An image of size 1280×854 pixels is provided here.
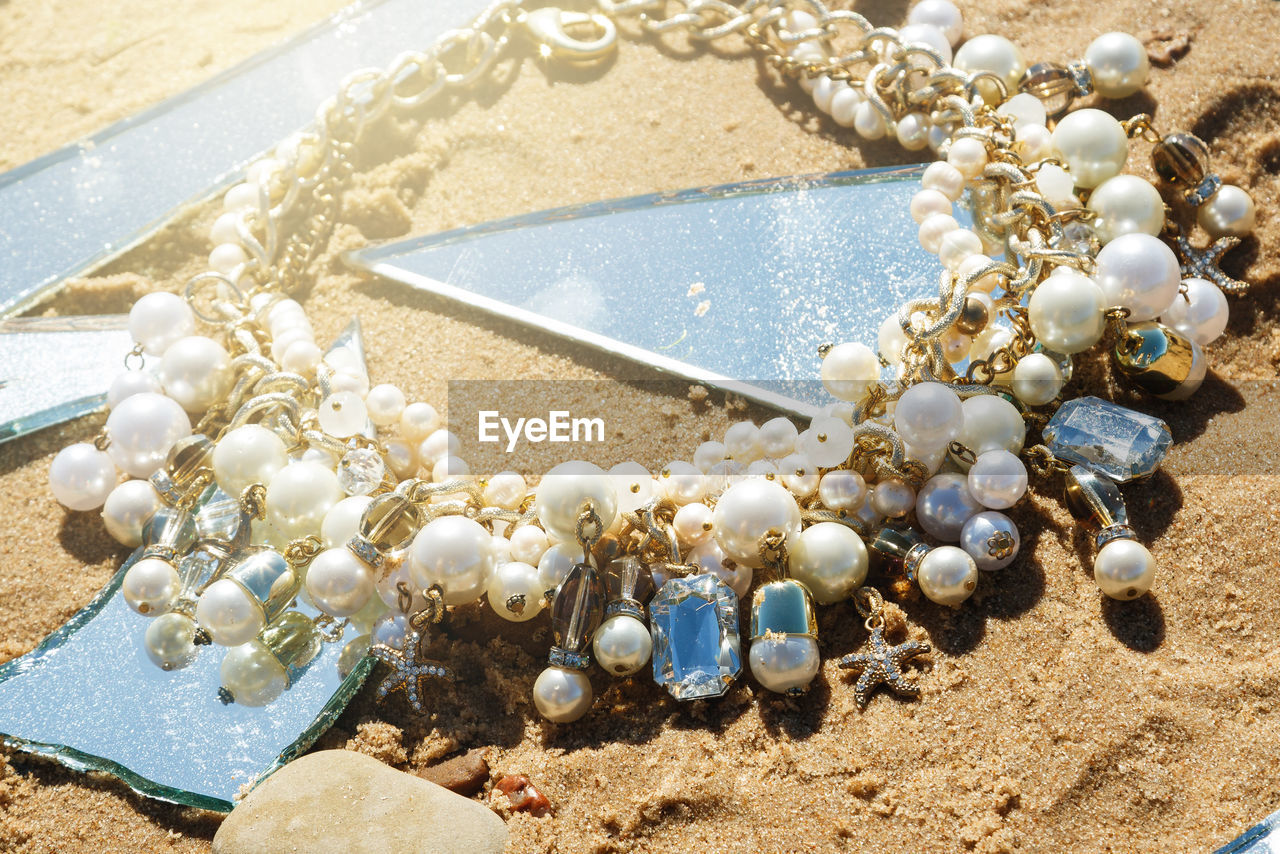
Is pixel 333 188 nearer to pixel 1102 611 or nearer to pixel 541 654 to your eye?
pixel 541 654

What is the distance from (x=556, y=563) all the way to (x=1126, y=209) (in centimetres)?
151

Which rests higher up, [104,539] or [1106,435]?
[1106,435]

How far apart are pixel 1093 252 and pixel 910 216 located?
42cm

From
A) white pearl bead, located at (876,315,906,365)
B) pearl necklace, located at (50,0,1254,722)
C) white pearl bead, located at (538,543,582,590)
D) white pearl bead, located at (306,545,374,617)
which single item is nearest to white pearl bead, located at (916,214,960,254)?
pearl necklace, located at (50,0,1254,722)

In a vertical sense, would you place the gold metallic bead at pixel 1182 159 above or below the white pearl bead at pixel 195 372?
above

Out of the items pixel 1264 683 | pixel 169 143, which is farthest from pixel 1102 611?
pixel 169 143

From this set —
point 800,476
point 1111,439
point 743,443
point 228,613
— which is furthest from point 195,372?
point 1111,439

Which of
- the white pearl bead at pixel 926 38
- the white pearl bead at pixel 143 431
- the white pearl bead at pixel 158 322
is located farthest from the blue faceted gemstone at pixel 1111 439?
the white pearl bead at pixel 158 322

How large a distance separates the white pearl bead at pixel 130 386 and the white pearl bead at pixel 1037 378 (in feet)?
6.46

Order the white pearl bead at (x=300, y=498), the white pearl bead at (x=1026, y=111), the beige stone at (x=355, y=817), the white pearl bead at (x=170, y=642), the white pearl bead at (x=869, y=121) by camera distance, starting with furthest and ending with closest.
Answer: the white pearl bead at (x=869, y=121)
the white pearl bead at (x=1026, y=111)
the white pearl bead at (x=300, y=498)
the white pearl bead at (x=170, y=642)
the beige stone at (x=355, y=817)

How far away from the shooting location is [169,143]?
9.28 feet

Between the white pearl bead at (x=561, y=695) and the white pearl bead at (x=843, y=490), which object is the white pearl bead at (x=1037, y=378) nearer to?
the white pearl bead at (x=843, y=490)

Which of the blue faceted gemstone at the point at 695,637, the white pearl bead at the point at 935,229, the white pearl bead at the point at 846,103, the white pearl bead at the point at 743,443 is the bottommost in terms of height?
the blue faceted gemstone at the point at 695,637

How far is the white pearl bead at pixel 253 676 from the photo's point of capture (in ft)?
6.42
